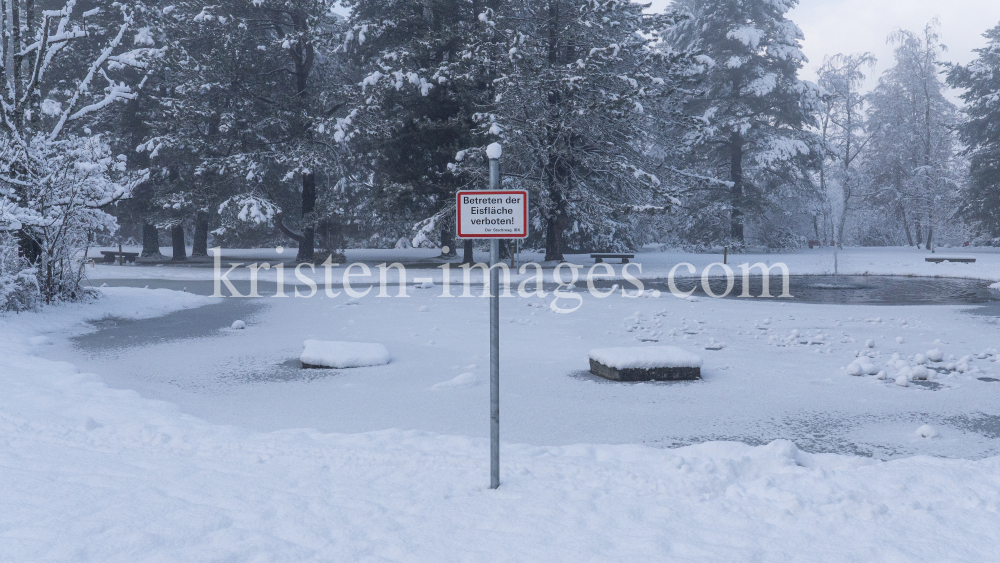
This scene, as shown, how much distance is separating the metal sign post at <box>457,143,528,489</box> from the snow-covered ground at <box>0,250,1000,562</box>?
76cm

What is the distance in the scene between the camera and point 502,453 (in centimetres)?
556

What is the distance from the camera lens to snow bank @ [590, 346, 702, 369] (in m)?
8.60

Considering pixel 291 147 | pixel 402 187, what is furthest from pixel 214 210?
pixel 402 187

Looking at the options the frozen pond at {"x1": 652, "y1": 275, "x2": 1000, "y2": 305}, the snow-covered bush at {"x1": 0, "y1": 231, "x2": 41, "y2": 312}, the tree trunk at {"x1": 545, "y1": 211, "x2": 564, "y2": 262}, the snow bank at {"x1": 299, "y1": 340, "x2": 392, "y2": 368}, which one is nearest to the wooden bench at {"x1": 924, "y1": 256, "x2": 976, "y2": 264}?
the frozen pond at {"x1": 652, "y1": 275, "x2": 1000, "y2": 305}

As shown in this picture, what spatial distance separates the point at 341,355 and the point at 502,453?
4626mm

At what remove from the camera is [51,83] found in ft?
121

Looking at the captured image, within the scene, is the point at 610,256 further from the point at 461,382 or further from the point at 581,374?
the point at 461,382

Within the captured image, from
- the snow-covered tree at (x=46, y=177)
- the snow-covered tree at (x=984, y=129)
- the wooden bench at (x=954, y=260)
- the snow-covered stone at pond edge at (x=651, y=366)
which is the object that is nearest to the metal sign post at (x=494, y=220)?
the snow-covered stone at pond edge at (x=651, y=366)

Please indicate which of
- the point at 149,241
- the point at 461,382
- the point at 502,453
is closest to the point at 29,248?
the point at 461,382

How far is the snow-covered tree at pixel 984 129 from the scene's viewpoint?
1645 inches

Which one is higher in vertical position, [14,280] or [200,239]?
[200,239]

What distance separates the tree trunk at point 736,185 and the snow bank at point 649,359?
119 ft

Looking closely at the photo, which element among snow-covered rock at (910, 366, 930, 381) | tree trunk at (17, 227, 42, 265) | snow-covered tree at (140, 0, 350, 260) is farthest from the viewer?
snow-covered tree at (140, 0, 350, 260)

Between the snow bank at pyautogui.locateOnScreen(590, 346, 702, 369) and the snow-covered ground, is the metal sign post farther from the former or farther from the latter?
the snow bank at pyautogui.locateOnScreen(590, 346, 702, 369)
